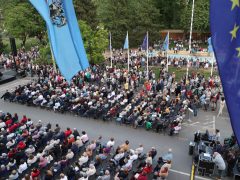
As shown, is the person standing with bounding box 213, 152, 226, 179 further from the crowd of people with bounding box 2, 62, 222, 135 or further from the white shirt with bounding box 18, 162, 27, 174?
the white shirt with bounding box 18, 162, 27, 174

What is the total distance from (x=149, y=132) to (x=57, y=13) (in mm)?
9038

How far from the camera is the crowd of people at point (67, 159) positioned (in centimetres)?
1344

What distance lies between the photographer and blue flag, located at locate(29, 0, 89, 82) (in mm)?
13781

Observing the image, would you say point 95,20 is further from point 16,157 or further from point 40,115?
point 16,157

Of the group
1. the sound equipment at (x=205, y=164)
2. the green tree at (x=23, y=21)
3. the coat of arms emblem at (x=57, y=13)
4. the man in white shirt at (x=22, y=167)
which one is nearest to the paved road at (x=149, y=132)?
the sound equipment at (x=205, y=164)

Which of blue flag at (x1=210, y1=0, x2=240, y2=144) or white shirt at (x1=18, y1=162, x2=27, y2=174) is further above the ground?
blue flag at (x1=210, y1=0, x2=240, y2=144)

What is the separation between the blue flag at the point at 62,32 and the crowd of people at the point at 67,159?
366 centimetres

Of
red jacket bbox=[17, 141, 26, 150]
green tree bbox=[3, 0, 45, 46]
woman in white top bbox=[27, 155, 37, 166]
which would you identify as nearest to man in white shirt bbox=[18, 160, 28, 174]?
woman in white top bbox=[27, 155, 37, 166]

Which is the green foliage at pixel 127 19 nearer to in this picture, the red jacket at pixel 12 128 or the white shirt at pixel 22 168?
the red jacket at pixel 12 128

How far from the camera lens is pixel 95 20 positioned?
40219mm

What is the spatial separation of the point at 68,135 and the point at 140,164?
4.69 metres

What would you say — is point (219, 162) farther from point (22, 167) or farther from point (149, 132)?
point (22, 167)

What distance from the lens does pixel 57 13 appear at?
551 inches

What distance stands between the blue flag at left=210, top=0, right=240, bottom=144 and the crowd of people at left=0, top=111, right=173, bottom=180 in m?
7.31
